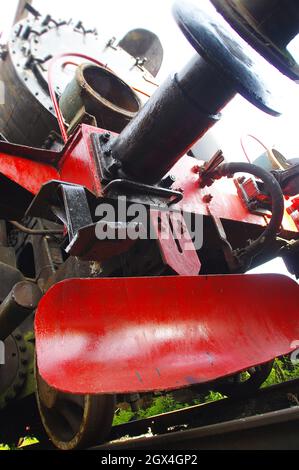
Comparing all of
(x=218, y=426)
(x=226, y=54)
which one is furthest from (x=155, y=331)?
(x=226, y=54)

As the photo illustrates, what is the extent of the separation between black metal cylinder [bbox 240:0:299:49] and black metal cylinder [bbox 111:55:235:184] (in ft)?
0.67

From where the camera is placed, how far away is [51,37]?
2621 millimetres

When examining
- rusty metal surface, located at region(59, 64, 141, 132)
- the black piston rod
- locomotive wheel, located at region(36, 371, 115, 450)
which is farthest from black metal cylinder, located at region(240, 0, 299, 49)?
locomotive wheel, located at region(36, 371, 115, 450)

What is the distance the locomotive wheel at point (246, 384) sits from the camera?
233 cm

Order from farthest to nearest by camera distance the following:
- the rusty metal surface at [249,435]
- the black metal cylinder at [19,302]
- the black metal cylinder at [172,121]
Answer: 1. the black metal cylinder at [19,302]
2. the black metal cylinder at [172,121]
3. the rusty metal surface at [249,435]

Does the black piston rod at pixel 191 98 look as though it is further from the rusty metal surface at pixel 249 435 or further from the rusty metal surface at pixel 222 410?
the rusty metal surface at pixel 222 410

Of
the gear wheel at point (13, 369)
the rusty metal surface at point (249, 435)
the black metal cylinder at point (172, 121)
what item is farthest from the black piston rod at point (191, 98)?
the gear wheel at point (13, 369)

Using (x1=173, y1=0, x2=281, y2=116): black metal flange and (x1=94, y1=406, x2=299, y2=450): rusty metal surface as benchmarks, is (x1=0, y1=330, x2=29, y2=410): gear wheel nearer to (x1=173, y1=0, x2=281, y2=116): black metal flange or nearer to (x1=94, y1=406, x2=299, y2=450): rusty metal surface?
(x1=94, y1=406, x2=299, y2=450): rusty metal surface

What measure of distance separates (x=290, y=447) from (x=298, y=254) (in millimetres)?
1631

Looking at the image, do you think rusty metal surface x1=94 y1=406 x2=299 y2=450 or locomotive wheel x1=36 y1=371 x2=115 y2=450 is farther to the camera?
locomotive wheel x1=36 y1=371 x2=115 y2=450

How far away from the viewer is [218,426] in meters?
1.18

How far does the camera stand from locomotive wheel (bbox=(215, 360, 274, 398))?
2334 millimetres

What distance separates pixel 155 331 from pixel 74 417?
83cm

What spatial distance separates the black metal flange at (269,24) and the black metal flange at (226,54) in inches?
5.1
